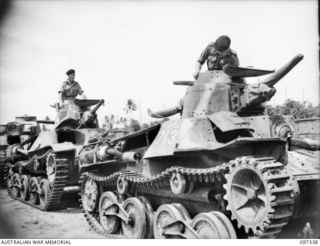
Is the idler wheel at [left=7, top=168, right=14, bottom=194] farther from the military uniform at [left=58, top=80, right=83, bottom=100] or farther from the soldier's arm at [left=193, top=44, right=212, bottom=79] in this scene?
the soldier's arm at [left=193, top=44, right=212, bottom=79]

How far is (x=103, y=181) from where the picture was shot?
900cm

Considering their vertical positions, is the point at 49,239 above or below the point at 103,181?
below

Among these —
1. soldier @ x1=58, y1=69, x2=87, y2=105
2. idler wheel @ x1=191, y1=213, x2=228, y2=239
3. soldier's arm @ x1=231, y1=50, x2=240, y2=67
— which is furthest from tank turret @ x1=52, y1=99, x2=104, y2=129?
idler wheel @ x1=191, y1=213, x2=228, y2=239

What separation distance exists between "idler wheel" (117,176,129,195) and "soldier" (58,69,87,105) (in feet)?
19.1

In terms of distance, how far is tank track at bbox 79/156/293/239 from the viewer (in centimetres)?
511

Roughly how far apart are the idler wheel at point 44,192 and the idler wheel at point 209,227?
22.3 feet

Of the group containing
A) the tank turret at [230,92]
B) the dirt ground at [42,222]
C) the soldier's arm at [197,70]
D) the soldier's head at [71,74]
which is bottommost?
the dirt ground at [42,222]

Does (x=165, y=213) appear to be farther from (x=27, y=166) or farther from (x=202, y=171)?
(x=27, y=166)

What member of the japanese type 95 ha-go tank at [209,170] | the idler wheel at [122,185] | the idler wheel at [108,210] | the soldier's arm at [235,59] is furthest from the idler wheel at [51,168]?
the soldier's arm at [235,59]

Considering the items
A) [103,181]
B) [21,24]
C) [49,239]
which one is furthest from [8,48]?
[49,239]

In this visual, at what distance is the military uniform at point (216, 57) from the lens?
295 inches

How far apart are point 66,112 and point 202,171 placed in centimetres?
807

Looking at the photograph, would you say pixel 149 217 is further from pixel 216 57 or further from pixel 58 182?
pixel 58 182

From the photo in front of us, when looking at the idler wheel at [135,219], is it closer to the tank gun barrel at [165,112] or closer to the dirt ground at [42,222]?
the dirt ground at [42,222]
